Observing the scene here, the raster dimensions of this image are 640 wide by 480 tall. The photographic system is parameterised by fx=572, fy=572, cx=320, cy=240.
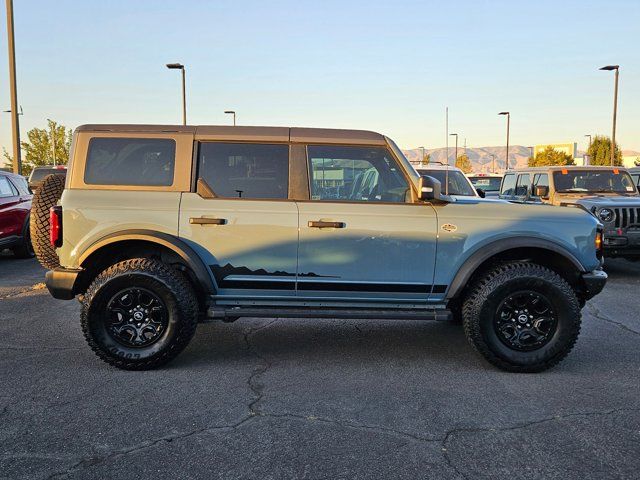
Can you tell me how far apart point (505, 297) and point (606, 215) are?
211 inches

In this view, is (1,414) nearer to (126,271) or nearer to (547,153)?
(126,271)

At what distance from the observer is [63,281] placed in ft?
15.1

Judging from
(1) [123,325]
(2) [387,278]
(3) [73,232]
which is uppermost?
(3) [73,232]

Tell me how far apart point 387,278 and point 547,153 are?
72.7 metres

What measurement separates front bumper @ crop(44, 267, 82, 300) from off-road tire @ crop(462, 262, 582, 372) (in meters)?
3.18

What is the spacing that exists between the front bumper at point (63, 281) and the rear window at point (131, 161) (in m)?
0.77

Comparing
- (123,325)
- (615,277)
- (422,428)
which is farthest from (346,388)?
(615,277)

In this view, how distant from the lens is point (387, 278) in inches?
182

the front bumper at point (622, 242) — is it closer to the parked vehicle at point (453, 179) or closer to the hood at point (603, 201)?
the hood at point (603, 201)

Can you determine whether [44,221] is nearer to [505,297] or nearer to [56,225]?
[56,225]

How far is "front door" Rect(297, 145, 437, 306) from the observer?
4570 mm

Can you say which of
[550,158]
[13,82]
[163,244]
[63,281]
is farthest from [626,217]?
[550,158]

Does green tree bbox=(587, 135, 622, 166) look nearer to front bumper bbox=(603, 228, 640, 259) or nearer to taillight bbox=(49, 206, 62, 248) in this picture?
front bumper bbox=(603, 228, 640, 259)

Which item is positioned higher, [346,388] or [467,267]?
[467,267]
